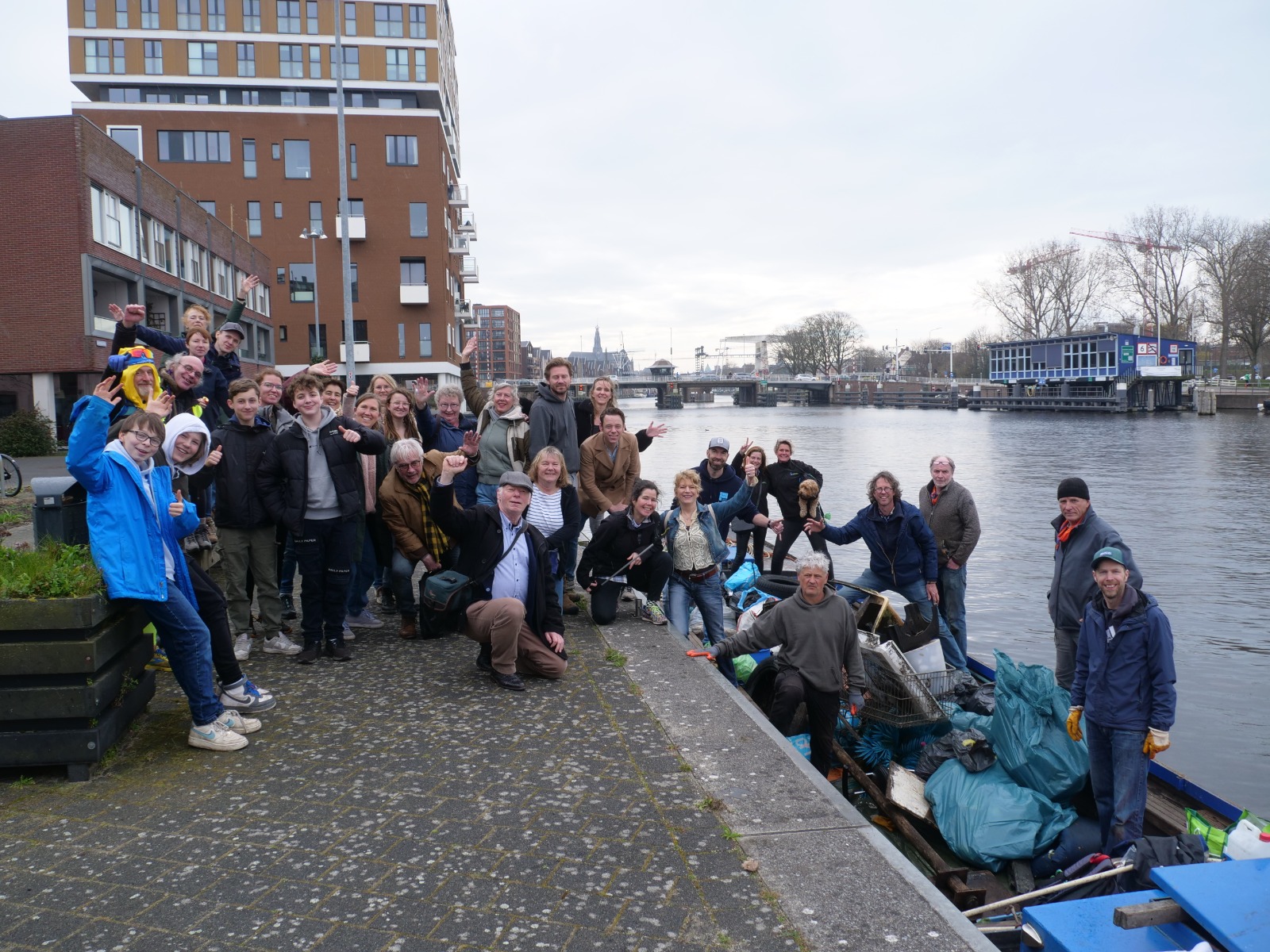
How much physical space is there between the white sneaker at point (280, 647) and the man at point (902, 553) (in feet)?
16.9

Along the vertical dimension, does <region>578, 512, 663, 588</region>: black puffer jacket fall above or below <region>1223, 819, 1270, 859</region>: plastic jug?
above

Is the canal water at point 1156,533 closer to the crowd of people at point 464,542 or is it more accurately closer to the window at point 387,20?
the crowd of people at point 464,542

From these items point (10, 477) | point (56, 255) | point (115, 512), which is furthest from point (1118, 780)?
point (56, 255)

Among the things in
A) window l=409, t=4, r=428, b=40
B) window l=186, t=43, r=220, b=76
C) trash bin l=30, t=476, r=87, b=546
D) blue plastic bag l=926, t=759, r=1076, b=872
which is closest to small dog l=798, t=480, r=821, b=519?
blue plastic bag l=926, t=759, r=1076, b=872

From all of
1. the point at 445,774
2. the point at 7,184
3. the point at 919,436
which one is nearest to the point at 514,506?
the point at 445,774

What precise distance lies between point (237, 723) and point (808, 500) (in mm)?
6938

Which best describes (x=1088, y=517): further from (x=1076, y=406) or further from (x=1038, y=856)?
(x=1076, y=406)

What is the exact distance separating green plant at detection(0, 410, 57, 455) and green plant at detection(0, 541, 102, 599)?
22229 millimetres

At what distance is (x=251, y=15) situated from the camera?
5138 cm

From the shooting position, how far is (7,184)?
1043 inches

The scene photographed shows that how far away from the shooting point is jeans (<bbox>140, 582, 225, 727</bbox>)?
4547 millimetres

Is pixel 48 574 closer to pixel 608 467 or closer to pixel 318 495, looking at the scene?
Answer: pixel 318 495

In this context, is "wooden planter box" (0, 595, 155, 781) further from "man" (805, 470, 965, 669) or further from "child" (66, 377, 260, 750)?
"man" (805, 470, 965, 669)

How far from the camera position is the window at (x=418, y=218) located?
5194 cm
